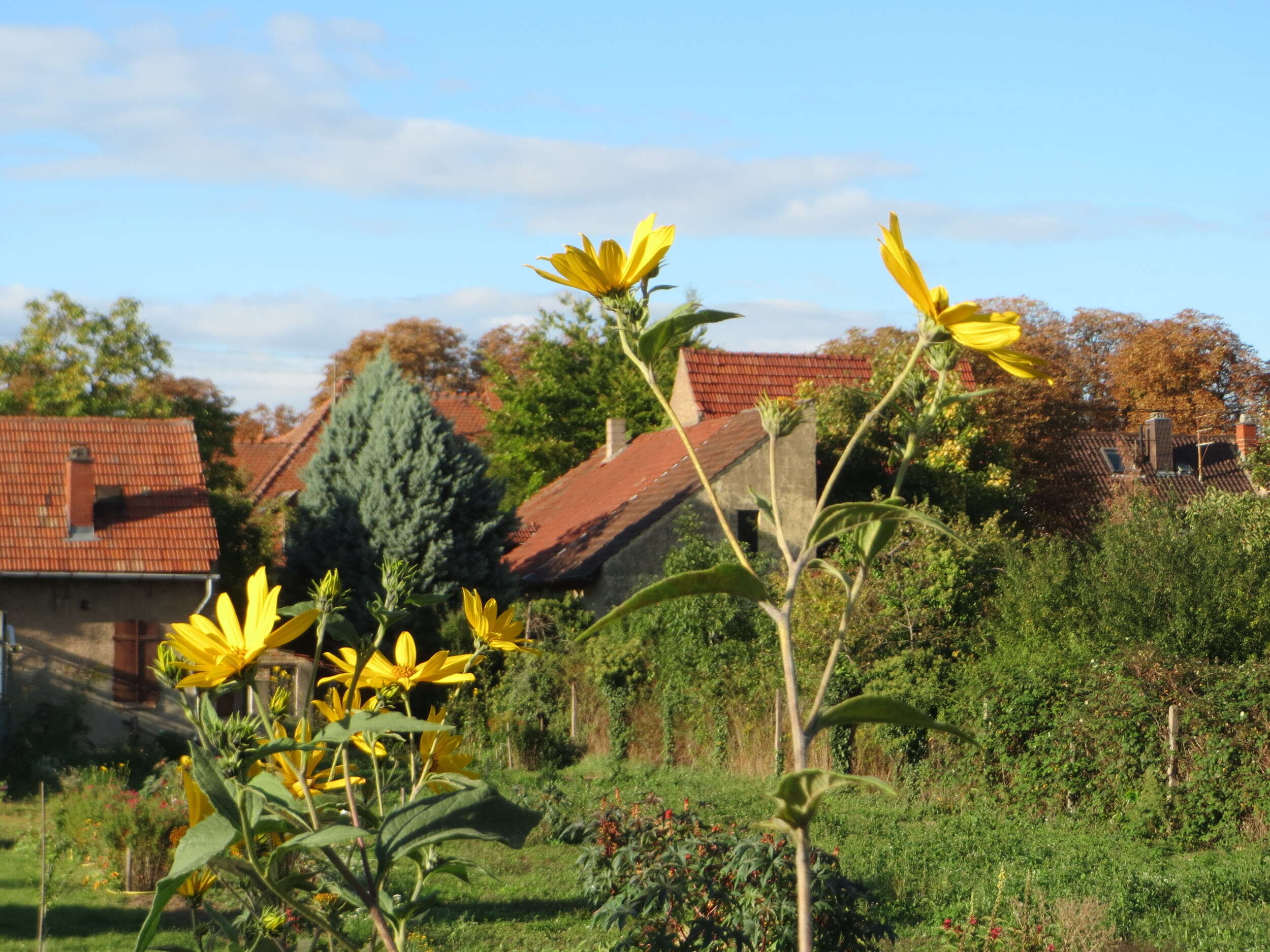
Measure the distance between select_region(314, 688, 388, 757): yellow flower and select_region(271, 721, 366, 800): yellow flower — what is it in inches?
2.3

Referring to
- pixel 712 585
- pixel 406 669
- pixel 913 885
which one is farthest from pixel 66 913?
pixel 712 585

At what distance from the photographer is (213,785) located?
1680mm

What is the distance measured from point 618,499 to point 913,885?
1485 cm

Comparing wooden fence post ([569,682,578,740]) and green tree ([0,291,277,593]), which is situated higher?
green tree ([0,291,277,593])

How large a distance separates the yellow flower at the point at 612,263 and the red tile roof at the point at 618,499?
59.7 feet

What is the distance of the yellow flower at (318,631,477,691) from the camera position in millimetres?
2412

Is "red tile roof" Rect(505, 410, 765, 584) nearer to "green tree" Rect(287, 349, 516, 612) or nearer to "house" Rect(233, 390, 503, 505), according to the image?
"green tree" Rect(287, 349, 516, 612)

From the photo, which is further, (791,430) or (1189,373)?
(1189,373)

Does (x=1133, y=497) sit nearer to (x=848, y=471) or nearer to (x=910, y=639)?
(x=910, y=639)

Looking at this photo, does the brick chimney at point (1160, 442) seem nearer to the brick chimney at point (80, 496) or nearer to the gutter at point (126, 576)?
the gutter at point (126, 576)

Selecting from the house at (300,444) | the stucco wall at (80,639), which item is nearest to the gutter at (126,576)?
the stucco wall at (80,639)

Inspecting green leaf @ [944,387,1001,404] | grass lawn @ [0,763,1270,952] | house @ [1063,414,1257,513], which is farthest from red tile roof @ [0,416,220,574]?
house @ [1063,414,1257,513]

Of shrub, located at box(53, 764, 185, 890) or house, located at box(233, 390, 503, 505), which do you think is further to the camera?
house, located at box(233, 390, 503, 505)

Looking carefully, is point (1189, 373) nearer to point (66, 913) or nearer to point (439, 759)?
point (66, 913)
